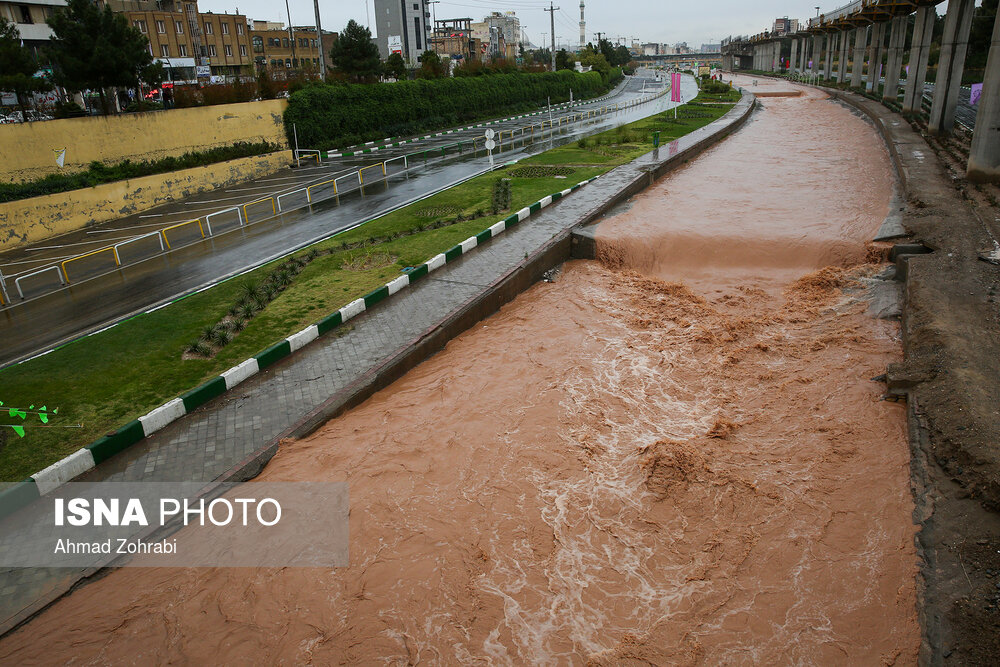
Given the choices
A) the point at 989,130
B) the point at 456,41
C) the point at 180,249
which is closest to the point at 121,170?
the point at 180,249

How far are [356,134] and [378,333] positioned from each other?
2608 cm

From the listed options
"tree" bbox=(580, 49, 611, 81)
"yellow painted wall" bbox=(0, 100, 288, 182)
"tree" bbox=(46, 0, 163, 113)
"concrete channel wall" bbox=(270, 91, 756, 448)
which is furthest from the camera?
"tree" bbox=(580, 49, 611, 81)

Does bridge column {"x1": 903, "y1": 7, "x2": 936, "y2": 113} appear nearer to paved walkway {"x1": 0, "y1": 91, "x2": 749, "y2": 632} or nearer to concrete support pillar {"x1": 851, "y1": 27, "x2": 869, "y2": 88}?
concrete support pillar {"x1": 851, "y1": 27, "x2": 869, "y2": 88}

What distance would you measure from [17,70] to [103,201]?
5.80 m

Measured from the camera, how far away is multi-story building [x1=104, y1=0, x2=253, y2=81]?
4838 centimetres

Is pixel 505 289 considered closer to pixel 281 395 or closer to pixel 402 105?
pixel 281 395

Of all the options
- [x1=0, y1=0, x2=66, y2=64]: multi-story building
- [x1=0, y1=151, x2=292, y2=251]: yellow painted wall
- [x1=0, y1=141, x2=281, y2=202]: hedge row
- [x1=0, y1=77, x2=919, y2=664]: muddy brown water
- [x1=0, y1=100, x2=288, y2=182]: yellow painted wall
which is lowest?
[x1=0, y1=77, x2=919, y2=664]: muddy brown water

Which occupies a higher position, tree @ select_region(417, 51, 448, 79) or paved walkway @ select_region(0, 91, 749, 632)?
tree @ select_region(417, 51, 448, 79)

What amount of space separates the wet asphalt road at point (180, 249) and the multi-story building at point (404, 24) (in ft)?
170

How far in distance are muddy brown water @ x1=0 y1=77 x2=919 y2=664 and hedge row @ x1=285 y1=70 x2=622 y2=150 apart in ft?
73.5

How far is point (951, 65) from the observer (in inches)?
892

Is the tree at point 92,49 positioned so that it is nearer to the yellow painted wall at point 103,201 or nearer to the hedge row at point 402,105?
the yellow painted wall at point 103,201

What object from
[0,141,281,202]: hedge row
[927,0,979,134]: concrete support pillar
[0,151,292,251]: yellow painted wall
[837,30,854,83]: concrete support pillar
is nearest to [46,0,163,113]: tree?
[0,141,281,202]: hedge row

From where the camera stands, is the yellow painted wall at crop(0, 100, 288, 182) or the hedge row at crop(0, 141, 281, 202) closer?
the hedge row at crop(0, 141, 281, 202)
